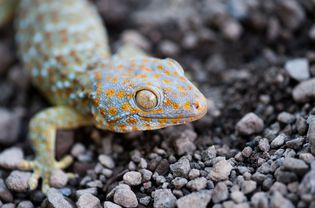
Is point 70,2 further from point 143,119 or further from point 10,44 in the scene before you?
point 143,119

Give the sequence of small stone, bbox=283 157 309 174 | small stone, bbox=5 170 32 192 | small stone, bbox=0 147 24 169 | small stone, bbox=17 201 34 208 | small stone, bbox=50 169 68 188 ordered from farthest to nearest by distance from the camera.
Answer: small stone, bbox=0 147 24 169
small stone, bbox=50 169 68 188
small stone, bbox=5 170 32 192
small stone, bbox=17 201 34 208
small stone, bbox=283 157 309 174

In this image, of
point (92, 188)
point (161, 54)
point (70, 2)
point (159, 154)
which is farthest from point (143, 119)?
point (70, 2)

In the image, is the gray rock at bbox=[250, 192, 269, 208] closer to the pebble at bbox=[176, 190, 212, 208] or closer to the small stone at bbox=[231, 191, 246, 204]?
the small stone at bbox=[231, 191, 246, 204]

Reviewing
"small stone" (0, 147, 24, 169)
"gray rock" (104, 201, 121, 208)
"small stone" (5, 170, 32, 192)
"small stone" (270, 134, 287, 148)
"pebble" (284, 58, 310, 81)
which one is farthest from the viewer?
"pebble" (284, 58, 310, 81)

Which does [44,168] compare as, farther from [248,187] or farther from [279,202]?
[279,202]

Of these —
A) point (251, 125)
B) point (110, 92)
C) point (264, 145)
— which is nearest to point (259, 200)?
point (264, 145)

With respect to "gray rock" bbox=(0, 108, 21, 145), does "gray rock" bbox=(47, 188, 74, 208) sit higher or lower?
lower

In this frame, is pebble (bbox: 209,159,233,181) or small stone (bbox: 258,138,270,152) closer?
pebble (bbox: 209,159,233,181)

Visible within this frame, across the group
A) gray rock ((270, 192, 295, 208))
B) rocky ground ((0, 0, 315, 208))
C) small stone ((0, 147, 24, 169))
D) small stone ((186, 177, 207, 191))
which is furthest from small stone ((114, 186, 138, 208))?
A: small stone ((0, 147, 24, 169))
